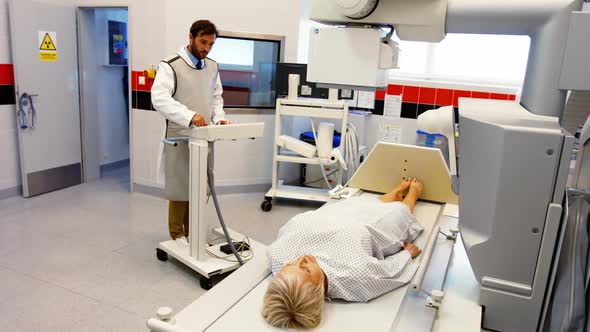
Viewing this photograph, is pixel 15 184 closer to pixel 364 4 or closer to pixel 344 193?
pixel 344 193

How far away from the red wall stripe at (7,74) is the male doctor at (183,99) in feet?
6.77

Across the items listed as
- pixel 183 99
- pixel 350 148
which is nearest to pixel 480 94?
pixel 350 148

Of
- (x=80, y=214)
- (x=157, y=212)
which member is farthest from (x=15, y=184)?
(x=157, y=212)

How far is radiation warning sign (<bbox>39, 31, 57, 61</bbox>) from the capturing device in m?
4.16

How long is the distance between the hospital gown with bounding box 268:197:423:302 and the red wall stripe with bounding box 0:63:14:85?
3.39m

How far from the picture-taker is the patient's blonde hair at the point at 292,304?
57.3 inches

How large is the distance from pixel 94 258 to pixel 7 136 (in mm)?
1841

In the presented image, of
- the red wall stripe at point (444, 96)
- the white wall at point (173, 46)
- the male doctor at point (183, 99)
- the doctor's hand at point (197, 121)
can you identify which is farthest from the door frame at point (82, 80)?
the red wall stripe at point (444, 96)

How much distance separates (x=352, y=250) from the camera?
1.78 meters

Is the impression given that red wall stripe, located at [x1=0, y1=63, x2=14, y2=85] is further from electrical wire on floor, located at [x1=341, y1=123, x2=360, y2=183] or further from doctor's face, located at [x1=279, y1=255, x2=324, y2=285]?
doctor's face, located at [x1=279, y1=255, x2=324, y2=285]

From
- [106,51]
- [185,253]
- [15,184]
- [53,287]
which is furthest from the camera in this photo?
[106,51]

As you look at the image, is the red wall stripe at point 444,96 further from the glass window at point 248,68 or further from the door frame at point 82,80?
the door frame at point 82,80

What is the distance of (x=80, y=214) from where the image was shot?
392 centimetres

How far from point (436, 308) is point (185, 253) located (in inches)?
72.1
